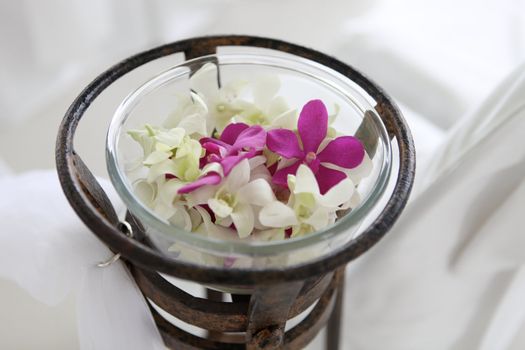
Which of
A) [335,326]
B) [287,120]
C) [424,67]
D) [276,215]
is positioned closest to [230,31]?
[424,67]

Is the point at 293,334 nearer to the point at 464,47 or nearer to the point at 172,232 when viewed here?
the point at 172,232

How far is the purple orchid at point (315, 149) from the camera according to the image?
0.50 metres

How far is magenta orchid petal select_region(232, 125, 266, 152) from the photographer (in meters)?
0.50

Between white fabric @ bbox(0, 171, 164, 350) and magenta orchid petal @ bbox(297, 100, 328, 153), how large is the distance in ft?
0.69

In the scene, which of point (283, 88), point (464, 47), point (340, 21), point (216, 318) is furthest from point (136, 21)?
point (216, 318)

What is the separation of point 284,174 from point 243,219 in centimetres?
6

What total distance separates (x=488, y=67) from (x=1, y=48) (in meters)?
0.95

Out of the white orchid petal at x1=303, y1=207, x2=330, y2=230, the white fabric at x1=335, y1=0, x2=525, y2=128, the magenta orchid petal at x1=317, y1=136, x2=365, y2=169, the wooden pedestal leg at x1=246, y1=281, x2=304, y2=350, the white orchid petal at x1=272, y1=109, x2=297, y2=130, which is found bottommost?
the wooden pedestal leg at x1=246, y1=281, x2=304, y2=350

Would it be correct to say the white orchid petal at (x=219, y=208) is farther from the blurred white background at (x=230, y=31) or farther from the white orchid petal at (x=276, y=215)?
the blurred white background at (x=230, y=31)

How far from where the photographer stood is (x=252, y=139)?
50 cm

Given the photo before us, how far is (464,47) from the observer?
1.32m

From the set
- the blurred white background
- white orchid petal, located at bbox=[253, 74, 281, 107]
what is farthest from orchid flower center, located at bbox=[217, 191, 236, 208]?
the blurred white background

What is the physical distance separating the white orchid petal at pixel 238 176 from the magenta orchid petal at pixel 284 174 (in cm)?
3

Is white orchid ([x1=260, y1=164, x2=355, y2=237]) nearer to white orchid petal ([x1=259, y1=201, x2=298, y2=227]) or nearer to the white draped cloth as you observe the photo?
white orchid petal ([x1=259, y1=201, x2=298, y2=227])
